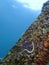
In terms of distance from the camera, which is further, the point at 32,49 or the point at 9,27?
the point at 9,27

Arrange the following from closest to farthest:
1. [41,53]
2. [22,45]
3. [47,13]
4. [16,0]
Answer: [41,53] → [22,45] → [47,13] → [16,0]

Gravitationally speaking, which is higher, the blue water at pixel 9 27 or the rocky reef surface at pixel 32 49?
the blue water at pixel 9 27

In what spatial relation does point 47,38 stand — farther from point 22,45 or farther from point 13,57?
point 13,57

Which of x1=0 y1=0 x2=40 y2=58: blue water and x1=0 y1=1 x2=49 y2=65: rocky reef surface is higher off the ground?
x1=0 y1=0 x2=40 y2=58: blue water

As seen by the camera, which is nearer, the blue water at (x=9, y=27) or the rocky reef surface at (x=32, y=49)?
the rocky reef surface at (x=32, y=49)

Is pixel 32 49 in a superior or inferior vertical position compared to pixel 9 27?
inferior

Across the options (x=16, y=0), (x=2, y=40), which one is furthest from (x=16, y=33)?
(x=16, y=0)

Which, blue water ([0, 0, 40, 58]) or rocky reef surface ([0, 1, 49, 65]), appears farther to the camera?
blue water ([0, 0, 40, 58])

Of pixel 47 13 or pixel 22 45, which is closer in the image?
pixel 22 45
